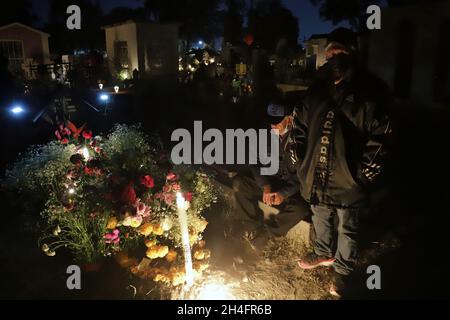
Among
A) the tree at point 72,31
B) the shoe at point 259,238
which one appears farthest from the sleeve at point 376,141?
the tree at point 72,31

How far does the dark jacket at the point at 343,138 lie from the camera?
9.37ft

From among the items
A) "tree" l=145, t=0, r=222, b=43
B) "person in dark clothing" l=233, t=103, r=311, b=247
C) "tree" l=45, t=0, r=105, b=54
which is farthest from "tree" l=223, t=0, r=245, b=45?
"person in dark clothing" l=233, t=103, r=311, b=247

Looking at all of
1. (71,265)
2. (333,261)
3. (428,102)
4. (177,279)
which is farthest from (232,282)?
(428,102)

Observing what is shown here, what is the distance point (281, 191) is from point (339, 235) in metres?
0.86

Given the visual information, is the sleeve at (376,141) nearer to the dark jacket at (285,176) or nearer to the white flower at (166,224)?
the dark jacket at (285,176)

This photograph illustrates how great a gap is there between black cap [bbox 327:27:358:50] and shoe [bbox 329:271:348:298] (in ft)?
6.63

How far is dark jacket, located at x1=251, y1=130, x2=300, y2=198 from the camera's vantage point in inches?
153

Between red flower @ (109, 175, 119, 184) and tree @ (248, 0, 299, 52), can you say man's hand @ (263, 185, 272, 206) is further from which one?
tree @ (248, 0, 299, 52)

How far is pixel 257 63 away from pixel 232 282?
13.0 meters

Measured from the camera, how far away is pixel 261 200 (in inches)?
172

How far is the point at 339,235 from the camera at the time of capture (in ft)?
10.6

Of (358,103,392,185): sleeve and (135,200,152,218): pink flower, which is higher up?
(358,103,392,185): sleeve

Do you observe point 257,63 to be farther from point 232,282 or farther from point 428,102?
point 232,282

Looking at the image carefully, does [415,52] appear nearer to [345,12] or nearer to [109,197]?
[109,197]
